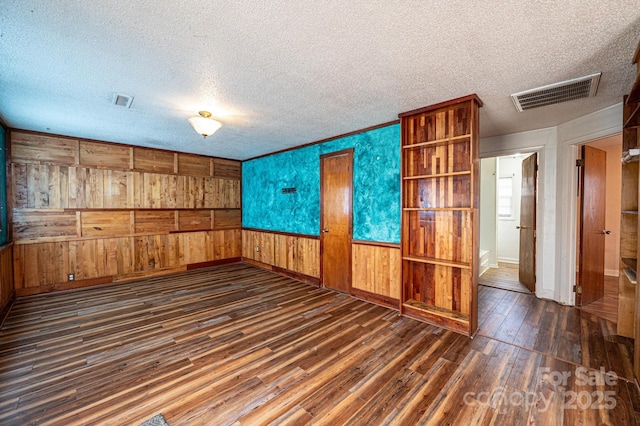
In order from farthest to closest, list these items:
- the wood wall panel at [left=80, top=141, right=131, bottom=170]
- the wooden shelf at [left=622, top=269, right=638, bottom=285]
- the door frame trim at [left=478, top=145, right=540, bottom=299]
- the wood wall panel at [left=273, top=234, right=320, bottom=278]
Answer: the wood wall panel at [left=273, top=234, right=320, bottom=278] → the wood wall panel at [left=80, top=141, right=131, bottom=170] → the door frame trim at [left=478, top=145, right=540, bottom=299] → the wooden shelf at [left=622, top=269, right=638, bottom=285]

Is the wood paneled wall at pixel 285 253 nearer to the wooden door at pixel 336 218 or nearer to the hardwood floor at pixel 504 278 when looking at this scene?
the wooden door at pixel 336 218

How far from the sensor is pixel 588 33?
72.4 inches

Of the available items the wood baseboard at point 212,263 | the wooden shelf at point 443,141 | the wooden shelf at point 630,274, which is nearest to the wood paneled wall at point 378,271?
the wooden shelf at point 443,141

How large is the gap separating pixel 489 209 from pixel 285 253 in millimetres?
4767

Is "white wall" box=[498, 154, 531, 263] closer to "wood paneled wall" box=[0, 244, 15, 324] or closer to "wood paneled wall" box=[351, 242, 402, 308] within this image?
"wood paneled wall" box=[351, 242, 402, 308]

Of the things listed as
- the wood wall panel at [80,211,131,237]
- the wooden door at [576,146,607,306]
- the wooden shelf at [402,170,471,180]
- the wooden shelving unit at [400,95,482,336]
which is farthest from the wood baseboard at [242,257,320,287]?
the wooden door at [576,146,607,306]

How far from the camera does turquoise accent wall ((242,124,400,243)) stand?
3.88 meters

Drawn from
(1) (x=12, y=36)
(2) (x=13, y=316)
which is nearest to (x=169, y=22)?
(1) (x=12, y=36)

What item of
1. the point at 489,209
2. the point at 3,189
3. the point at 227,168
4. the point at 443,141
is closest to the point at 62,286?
the point at 3,189

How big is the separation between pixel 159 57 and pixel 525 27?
2.72 meters

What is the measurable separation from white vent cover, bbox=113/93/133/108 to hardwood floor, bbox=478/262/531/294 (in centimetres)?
608

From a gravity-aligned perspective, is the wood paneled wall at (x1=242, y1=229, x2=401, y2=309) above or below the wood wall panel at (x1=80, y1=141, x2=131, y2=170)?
below

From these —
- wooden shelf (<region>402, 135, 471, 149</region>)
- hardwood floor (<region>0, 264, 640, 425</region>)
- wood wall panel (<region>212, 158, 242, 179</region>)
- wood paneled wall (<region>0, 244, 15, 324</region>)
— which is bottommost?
hardwood floor (<region>0, 264, 640, 425</region>)

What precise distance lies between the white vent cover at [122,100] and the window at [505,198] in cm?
784
